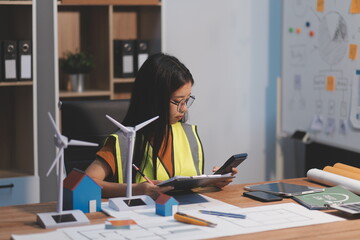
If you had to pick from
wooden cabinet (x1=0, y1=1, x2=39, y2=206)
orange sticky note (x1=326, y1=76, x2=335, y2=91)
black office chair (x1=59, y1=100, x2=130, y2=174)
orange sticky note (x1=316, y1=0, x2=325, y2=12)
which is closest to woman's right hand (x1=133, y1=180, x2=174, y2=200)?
black office chair (x1=59, y1=100, x2=130, y2=174)

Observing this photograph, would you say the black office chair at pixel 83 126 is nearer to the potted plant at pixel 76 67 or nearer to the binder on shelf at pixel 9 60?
the binder on shelf at pixel 9 60

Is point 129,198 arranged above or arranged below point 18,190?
above

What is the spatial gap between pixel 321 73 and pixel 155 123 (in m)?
1.65

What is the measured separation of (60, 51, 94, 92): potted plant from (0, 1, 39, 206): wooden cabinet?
302mm

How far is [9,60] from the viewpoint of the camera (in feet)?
11.8

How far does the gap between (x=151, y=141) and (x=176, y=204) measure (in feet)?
1.80

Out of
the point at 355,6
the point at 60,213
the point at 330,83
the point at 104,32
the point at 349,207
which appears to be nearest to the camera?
the point at 60,213

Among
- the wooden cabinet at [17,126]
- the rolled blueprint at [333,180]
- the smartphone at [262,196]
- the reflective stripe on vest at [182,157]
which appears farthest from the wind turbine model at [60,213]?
the wooden cabinet at [17,126]

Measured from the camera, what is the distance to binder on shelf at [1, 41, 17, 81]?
3.60 meters

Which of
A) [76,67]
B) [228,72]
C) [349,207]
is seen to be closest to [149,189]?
[349,207]

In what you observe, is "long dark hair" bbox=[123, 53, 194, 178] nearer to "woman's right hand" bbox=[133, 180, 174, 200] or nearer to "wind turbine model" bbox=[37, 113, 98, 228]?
"woman's right hand" bbox=[133, 180, 174, 200]

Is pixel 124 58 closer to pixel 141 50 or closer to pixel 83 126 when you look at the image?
pixel 141 50

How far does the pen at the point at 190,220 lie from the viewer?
2023 millimetres

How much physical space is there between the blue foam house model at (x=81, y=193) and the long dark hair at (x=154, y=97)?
1.56 feet
